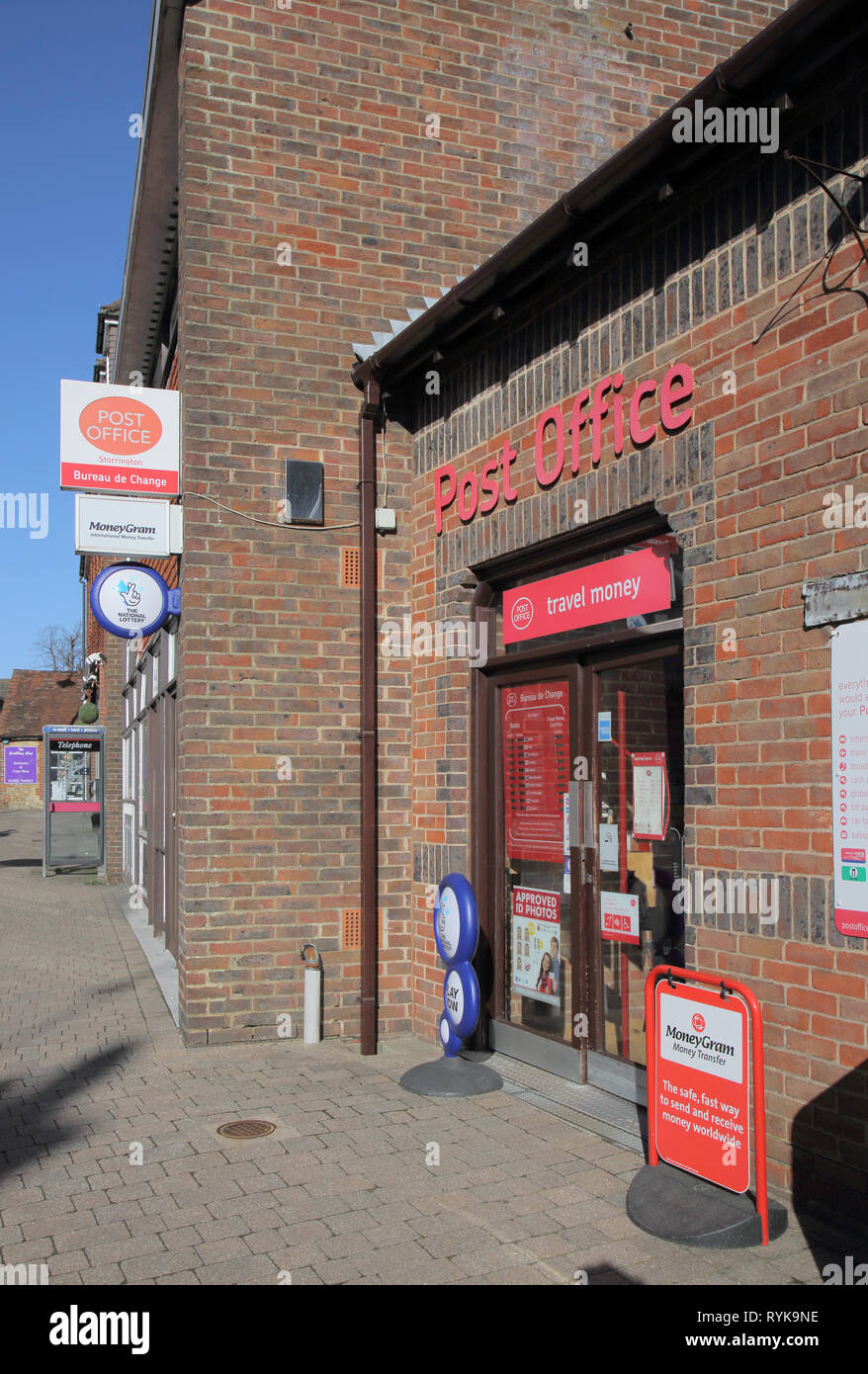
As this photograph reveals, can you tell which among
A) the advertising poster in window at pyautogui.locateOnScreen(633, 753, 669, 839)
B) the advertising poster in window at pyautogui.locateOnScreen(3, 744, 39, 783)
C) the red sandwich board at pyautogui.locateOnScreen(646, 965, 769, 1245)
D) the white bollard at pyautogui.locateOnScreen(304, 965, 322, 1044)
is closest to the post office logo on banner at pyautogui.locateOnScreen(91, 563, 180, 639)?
the white bollard at pyautogui.locateOnScreen(304, 965, 322, 1044)

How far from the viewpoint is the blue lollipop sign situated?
625 cm

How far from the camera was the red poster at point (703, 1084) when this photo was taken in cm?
426

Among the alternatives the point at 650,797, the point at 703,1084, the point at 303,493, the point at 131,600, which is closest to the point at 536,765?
the point at 650,797

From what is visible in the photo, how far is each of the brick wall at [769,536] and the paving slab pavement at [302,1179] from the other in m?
0.66

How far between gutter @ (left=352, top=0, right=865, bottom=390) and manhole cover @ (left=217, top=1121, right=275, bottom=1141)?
4.72 metres

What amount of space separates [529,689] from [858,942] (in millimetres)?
3084

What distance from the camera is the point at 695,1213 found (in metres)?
4.25

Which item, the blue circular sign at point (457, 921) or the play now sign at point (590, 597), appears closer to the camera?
the play now sign at point (590, 597)

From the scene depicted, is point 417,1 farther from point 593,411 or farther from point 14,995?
point 14,995

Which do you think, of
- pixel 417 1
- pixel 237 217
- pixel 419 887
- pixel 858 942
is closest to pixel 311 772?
pixel 419 887

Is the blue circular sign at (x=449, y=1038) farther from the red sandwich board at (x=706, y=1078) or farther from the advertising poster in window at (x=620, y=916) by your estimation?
the red sandwich board at (x=706, y=1078)

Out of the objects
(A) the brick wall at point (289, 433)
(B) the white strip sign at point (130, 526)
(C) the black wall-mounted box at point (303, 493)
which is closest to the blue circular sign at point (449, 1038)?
(A) the brick wall at point (289, 433)

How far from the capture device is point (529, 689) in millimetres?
Answer: 6918

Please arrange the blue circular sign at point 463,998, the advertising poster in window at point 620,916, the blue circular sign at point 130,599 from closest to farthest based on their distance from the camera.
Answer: the advertising poster in window at point 620,916
the blue circular sign at point 463,998
the blue circular sign at point 130,599
